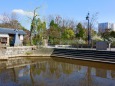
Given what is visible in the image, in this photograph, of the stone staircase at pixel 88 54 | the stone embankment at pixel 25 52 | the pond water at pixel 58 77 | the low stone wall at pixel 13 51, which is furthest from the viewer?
the stone embankment at pixel 25 52

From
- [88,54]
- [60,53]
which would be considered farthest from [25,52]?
[88,54]

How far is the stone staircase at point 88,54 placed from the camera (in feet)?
59.2

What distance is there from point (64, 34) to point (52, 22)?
651cm

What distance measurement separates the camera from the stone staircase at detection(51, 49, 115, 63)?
18.0 metres

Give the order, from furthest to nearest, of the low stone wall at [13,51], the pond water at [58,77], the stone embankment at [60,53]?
1. the low stone wall at [13,51]
2. the stone embankment at [60,53]
3. the pond water at [58,77]

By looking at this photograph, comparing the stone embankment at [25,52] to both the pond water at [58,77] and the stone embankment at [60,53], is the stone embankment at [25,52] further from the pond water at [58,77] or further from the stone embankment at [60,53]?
the pond water at [58,77]

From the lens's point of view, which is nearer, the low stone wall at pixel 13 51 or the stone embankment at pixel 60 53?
the stone embankment at pixel 60 53

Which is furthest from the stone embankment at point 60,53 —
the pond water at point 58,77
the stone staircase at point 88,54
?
the pond water at point 58,77

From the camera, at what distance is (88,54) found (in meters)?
20.5

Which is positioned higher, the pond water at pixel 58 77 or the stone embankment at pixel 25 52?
the stone embankment at pixel 25 52

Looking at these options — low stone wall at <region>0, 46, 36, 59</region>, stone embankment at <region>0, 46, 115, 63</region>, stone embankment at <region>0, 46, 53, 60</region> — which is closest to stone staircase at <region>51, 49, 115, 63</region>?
stone embankment at <region>0, 46, 115, 63</region>

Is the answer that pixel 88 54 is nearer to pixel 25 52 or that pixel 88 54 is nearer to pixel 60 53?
pixel 60 53

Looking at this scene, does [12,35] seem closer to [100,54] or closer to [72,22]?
[100,54]

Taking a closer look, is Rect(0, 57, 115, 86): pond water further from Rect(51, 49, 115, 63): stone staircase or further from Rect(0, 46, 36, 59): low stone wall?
Rect(0, 46, 36, 59): low stone wall
